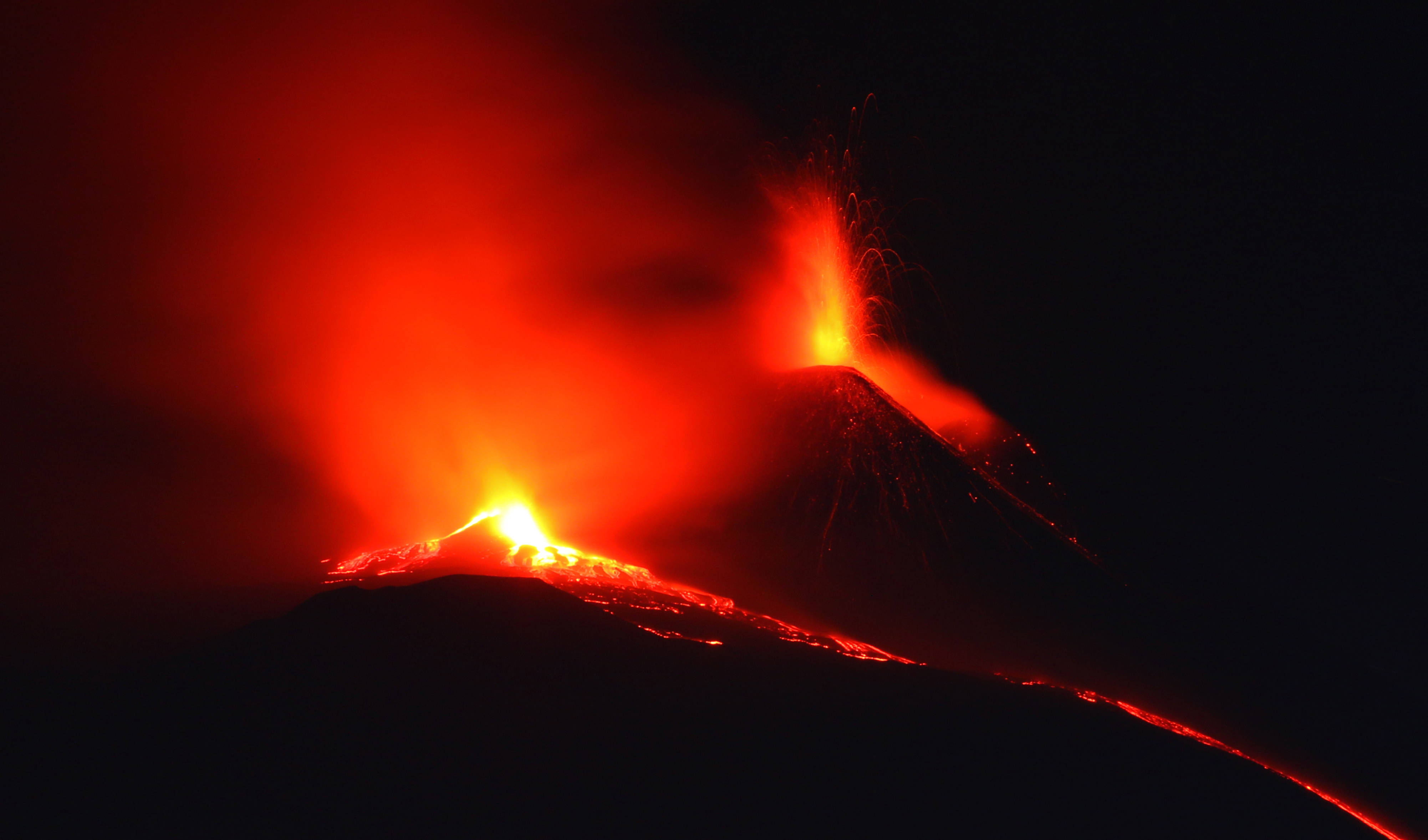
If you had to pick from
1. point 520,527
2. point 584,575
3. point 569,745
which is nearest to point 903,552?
point 584,575

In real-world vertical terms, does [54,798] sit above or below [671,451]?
below

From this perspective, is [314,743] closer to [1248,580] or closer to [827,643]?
[827,643]

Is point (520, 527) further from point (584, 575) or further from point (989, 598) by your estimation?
point (989, 598)

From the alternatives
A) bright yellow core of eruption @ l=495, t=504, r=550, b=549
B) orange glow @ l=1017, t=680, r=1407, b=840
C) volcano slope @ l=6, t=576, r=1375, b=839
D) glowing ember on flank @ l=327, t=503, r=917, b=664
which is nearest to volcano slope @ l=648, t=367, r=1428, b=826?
orange glow @ l=1017, t=680, r=1407, b=840

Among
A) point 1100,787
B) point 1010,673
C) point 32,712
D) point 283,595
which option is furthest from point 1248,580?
point 32,712

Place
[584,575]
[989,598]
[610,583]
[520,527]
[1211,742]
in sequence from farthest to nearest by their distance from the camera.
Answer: [520,527], [989,598], [584,575], [610,583], [1211,742]

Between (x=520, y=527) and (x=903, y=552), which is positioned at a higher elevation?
(x=903, y=552)

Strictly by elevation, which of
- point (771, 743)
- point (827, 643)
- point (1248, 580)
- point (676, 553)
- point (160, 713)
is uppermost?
point (1248, 580)
